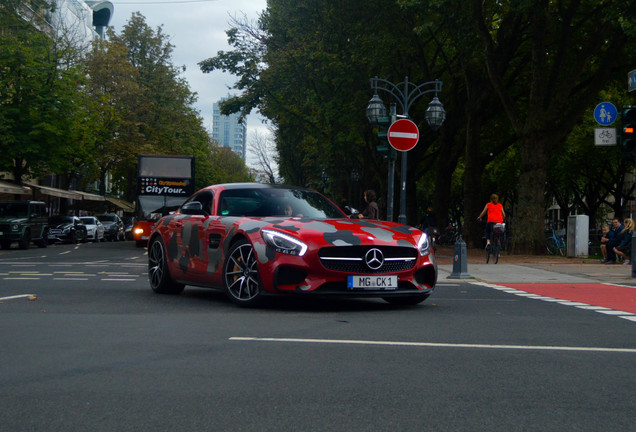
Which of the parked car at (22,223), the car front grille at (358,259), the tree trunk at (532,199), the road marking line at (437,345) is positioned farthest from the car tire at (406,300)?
the parked car at (22,223)

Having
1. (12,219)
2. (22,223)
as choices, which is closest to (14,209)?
(12,219)

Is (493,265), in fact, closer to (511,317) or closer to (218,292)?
(218,292)

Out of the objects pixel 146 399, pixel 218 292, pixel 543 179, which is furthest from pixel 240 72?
pixel 146 399

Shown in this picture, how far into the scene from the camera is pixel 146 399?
15.3 ft

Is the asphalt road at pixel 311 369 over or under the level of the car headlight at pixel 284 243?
under

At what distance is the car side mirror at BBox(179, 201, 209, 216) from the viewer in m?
10.3

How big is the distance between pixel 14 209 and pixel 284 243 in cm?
2881

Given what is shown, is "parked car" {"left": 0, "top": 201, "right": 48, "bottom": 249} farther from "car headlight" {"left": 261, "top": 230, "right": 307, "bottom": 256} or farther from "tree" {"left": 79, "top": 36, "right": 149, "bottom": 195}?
"car headlight" {"left": 261, "top": 230, "right": 307, "bottom": 256}

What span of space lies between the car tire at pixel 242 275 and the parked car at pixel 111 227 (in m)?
47.3

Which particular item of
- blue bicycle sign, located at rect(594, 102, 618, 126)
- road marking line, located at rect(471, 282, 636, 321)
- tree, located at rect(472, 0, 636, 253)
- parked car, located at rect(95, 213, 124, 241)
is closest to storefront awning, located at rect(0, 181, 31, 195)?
parked car, located at rect(95, 213, 124, 241)

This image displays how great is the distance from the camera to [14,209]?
116 feet

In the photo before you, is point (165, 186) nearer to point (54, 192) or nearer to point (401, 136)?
point (54, 192)

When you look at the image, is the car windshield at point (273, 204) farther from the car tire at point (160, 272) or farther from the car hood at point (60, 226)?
the car hood at point (60, 226)

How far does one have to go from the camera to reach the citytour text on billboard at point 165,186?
3603 cm
